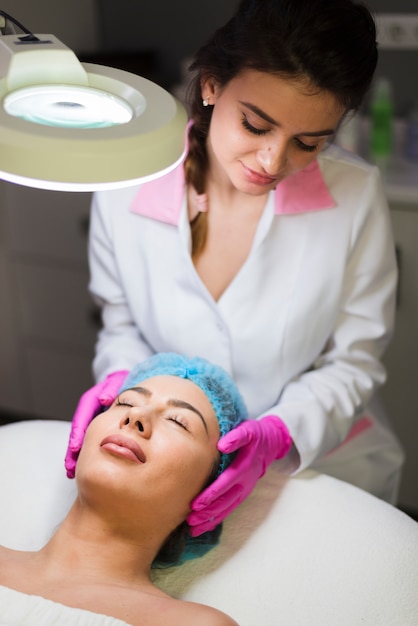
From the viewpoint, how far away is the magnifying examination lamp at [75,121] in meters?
0.71

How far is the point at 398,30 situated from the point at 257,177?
1.26 meters

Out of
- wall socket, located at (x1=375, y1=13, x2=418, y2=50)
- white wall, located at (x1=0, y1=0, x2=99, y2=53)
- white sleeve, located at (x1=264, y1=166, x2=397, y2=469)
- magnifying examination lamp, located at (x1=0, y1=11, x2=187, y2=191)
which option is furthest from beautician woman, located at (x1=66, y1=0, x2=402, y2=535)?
wall socket, located at (x1=375, y1=13, x2=418, y2=50)

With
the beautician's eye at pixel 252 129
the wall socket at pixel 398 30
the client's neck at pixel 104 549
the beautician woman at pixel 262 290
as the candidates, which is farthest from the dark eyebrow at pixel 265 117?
the wall socket at pixel 398 30

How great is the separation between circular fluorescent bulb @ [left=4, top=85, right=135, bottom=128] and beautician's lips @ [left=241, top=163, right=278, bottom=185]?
0.28 meters

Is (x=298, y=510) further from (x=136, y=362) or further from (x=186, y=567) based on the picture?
(x=136, y=362)

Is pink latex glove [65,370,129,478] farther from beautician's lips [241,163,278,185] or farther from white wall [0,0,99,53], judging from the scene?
white wall [0,0,99,53]

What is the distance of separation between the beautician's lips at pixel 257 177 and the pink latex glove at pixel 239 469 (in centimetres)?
38

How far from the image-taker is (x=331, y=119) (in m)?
1.05

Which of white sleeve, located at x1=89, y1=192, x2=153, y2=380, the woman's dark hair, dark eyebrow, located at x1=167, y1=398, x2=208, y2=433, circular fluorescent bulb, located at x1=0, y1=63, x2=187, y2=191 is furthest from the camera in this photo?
white sleeve, located at x1=89, y1=192, x2=153, y2=380

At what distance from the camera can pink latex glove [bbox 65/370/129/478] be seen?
46.9 inches

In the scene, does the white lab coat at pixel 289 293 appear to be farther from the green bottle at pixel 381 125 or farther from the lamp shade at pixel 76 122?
the green bottle at pixel 381 125

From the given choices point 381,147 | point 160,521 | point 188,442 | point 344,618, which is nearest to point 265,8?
point 188,442

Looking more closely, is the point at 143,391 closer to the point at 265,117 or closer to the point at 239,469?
the point at 239,469

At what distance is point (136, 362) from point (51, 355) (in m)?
1.05
